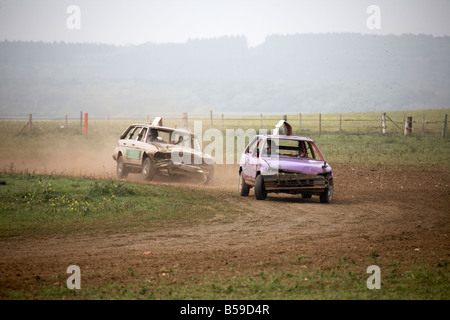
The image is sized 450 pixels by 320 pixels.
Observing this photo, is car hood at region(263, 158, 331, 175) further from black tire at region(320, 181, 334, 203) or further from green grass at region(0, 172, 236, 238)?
green grass at region(0, 172, 236, 238)

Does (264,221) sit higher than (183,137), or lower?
lower

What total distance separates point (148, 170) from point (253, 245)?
380 inches

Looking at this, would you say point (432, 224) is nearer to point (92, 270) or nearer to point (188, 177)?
point (92, 270)

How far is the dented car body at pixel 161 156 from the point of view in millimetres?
18891

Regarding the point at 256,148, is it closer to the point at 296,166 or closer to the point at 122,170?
the point at 296,166

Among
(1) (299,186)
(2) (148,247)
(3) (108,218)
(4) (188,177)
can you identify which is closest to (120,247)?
(2) (148,247)

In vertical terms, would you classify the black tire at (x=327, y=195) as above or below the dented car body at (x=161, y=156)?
below

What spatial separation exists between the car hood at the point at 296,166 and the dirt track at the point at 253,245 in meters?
0.93

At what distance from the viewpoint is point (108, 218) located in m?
12.9

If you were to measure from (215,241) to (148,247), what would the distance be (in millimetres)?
1259

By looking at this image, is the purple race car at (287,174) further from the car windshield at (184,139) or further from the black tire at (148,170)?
the car windshield at (184,139)

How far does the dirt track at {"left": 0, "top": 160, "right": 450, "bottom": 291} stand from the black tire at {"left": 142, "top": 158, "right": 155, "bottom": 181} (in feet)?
15.0

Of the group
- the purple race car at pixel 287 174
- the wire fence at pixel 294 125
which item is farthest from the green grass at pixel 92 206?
the wire fence at pixel 294 125

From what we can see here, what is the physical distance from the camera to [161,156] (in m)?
18.9
